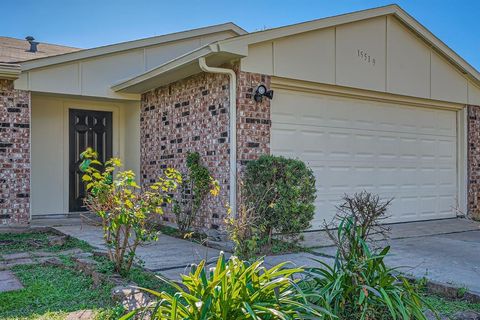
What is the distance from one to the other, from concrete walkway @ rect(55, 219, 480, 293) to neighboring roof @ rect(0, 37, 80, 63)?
3.54 metres

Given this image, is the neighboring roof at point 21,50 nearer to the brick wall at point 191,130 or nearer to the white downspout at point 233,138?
the brick wall at point 191,130

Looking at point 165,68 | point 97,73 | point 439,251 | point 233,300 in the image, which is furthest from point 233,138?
point 233,300

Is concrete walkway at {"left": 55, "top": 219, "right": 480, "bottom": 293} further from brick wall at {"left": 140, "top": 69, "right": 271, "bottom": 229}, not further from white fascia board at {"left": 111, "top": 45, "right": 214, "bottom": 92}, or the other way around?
white fascia board at {"left": 111, "top": 45, "right": 214, "bottom": 92}

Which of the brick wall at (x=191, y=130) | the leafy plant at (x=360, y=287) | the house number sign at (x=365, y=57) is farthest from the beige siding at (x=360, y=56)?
the leafy plant at (x=360, y=287)

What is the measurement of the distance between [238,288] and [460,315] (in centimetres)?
180

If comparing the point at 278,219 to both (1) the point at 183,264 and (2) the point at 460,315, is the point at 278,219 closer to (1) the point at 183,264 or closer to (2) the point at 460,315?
(1) the point at 183,264

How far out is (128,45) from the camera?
354 inches

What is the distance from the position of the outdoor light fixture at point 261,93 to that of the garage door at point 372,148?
28cm

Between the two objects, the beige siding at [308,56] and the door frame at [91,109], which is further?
the door frame at [91,109]

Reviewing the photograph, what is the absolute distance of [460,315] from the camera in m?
3.20

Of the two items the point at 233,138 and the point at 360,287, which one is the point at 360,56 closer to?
the point at 233,138

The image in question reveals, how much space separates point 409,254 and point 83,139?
674 centimetres

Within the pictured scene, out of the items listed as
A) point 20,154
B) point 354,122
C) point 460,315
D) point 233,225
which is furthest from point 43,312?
point 354,122

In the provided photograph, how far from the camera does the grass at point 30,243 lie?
604 centimetres
